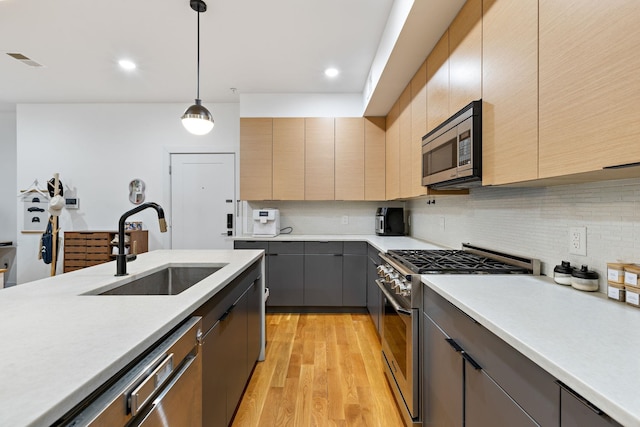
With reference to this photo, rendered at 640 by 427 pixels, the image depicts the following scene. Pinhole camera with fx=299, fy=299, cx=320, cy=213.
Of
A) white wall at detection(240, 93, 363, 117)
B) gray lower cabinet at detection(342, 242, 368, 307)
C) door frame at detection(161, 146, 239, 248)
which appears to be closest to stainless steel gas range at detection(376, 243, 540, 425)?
gray lower cabinet at detection(342, 242, 368, 307)

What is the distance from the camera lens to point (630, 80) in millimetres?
739

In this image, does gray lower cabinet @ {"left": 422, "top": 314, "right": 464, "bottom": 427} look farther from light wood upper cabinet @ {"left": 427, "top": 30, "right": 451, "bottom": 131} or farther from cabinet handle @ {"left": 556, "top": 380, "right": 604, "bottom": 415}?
light wood upper cabinet @ {"left": 427, "top": 30, "right": 451, "bottom": 131}

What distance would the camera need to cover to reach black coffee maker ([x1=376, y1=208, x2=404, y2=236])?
357 cm

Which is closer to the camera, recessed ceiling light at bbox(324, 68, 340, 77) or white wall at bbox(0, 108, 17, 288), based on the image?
recessed ceiling light at bbox(324, 68, 340, 77)

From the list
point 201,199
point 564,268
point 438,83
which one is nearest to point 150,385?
point 564,268

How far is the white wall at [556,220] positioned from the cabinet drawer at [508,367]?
582 millimetres

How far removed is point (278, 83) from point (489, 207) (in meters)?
2.67

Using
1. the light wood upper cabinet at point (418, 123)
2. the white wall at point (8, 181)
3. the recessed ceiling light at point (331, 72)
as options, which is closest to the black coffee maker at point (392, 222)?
the light wood upper cabinet at point (418, 123)

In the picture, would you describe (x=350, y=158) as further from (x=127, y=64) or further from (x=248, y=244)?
(x=127, y=64)

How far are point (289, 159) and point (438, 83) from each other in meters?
2.09

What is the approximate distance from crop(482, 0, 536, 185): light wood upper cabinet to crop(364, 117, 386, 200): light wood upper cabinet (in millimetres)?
A: 2220

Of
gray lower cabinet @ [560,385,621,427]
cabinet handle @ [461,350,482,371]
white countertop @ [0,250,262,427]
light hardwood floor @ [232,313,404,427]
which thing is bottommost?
light hardwood floor @ [232,313,404,427]

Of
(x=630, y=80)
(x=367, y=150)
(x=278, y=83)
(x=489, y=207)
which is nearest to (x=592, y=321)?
(x=630, y=80)

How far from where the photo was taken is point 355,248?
135 inches
